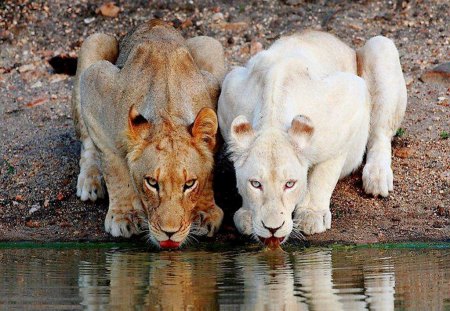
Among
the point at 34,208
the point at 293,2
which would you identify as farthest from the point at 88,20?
the point at 34,208

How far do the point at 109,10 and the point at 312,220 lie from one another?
5365 millimetres

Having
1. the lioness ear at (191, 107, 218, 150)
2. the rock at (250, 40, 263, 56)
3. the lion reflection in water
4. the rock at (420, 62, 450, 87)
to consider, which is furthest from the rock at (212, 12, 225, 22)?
the lion reflection in water

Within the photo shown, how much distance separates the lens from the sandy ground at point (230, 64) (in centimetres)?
1032

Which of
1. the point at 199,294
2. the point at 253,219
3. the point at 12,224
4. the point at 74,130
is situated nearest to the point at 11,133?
the point at 74,130

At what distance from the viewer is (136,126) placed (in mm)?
9602

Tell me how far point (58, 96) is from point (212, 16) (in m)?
2.12

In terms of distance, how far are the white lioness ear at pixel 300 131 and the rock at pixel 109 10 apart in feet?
18.2

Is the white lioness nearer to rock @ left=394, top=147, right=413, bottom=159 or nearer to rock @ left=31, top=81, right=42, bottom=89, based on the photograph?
rock @ left=394, top=147, right=413, bottom=159

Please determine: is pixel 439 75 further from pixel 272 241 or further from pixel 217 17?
pixel 272 241

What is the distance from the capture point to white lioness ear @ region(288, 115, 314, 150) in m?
9.12

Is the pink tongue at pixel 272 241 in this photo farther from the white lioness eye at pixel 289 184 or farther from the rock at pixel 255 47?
the rock at pixel 255 47

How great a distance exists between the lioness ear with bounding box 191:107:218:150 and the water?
0.85 metres

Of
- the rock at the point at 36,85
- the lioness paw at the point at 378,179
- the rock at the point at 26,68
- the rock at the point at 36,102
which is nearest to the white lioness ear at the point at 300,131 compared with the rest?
the lioness paw at the point at 378,179

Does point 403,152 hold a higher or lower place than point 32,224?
higher
